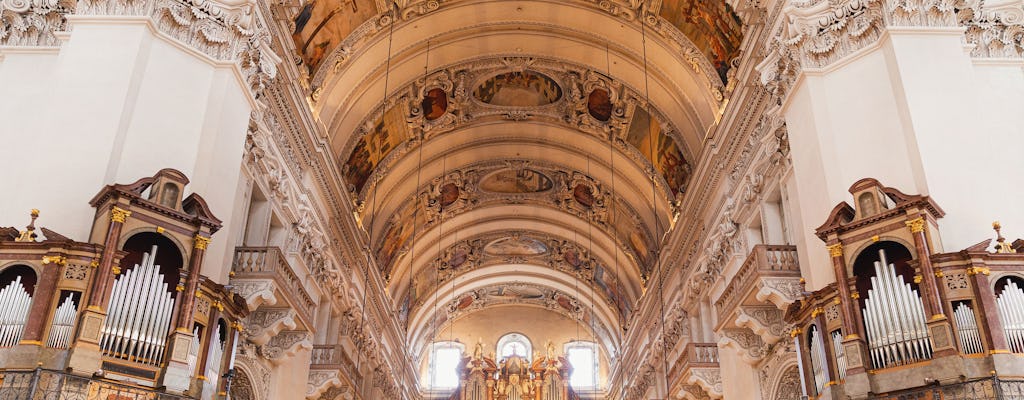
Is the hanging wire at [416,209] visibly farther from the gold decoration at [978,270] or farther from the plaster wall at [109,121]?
the gold decoration at [978,270]

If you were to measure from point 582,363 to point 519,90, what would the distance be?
2111 centimetres

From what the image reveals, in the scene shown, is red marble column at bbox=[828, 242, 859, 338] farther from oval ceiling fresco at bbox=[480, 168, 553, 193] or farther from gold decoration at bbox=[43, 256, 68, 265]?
oval ceiling fresco at bbox=[480, 168, 553, 193]

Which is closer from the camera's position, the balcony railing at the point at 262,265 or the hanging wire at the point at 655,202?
the balcony railing at the point at 262,265

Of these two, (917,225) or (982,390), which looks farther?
(917,225)

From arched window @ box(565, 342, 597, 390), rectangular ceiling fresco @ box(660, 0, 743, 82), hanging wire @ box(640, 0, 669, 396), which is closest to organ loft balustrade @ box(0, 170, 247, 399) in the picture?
rectangular ceiling fresco @ box(660, 0, 743, 82)

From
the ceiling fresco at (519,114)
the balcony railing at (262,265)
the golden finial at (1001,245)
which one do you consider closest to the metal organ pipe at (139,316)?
the balcony railing at (262,265)

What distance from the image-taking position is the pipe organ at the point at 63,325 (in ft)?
27.6

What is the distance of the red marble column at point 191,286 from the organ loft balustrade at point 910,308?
7.30 m

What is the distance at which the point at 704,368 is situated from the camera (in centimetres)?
1795

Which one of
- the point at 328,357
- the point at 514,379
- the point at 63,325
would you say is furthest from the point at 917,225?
the point at 514,379

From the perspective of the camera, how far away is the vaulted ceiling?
62.3ft

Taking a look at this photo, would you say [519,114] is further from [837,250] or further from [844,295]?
[844,295]

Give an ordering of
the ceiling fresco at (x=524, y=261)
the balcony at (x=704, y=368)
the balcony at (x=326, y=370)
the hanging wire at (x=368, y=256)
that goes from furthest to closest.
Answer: the ceiling fresco at (x=524, y=261) → the hanging wire at (x=368, y=256) → the balcony at (x=326, y=370) → the balcony at (x=704, y=368)

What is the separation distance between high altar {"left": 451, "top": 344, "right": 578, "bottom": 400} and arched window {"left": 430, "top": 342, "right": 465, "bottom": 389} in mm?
4128
